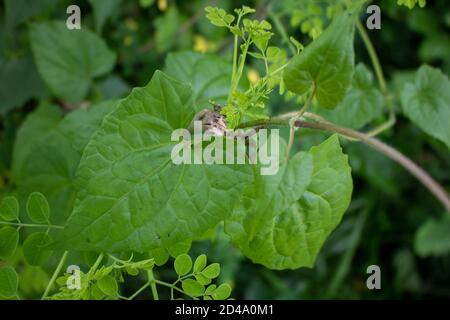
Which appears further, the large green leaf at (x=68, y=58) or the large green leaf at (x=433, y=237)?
the large green leaf at (x=433, y=237)

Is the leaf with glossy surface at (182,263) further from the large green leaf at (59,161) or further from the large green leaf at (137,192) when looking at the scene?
the large green leaf at (59,161)

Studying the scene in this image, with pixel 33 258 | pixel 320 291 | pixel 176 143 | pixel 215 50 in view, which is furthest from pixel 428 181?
pixel 320 291

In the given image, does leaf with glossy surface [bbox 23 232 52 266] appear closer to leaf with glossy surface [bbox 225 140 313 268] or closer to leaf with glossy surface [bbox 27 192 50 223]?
leaf with glossy surface [bbox 27 192 50 223]

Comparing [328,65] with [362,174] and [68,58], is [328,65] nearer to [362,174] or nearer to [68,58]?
[68,58]

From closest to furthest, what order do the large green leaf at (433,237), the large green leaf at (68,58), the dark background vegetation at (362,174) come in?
the large green leaf at (68,58), the dark background vegetation at (362,174), the large green leaf at (433,237)

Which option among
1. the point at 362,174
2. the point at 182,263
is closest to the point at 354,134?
the point at 182,263

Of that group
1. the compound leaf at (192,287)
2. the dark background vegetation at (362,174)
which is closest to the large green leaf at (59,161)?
the compound leaf at (192,287)
